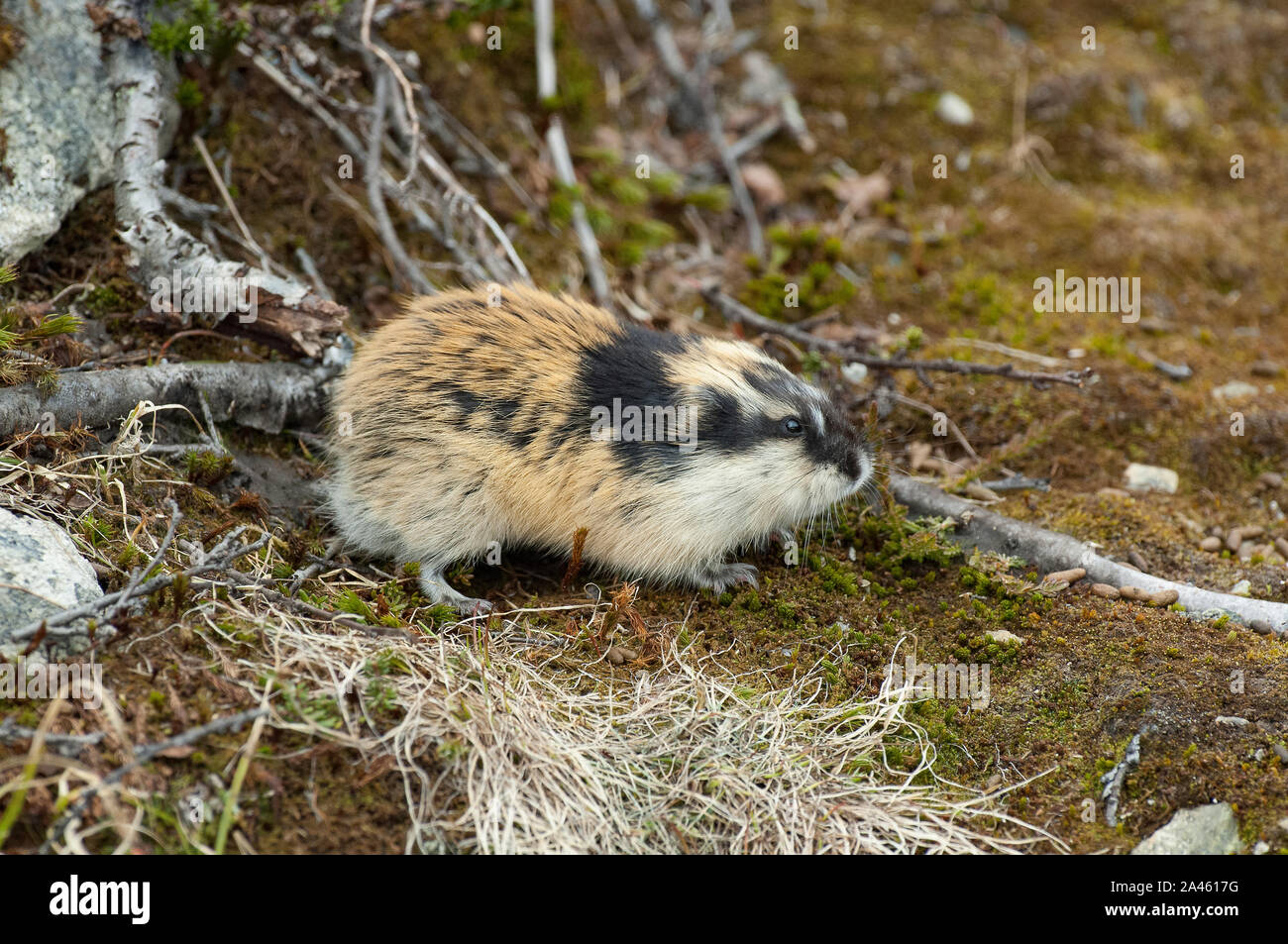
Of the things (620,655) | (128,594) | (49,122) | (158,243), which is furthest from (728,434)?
(49,122)

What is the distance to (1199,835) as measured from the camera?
15.3 ft

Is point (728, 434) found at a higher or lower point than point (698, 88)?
lower

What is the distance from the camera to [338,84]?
25.9 feet

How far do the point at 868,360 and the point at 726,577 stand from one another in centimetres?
215

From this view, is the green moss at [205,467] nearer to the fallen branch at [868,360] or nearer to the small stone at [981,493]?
the fallen branch at [868,360]

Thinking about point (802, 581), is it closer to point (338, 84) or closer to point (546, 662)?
point (546, 662)

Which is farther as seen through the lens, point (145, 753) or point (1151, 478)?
point (1151, 478)

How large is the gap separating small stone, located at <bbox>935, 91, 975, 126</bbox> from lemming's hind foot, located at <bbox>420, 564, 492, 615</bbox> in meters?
6.76

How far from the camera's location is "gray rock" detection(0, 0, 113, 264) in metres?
6.46

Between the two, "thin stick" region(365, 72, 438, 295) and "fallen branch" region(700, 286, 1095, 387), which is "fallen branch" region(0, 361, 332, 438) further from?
"fallen branch" region(700, 286, 1095, 387)

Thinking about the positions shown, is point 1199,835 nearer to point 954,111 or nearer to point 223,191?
point 223,191

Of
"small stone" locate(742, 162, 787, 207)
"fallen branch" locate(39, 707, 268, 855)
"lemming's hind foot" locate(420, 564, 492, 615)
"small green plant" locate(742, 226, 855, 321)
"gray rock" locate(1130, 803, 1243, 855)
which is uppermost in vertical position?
"small stone" locate(742, 162, 787, 207)

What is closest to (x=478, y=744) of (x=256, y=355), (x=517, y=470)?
(x=517, y=470)

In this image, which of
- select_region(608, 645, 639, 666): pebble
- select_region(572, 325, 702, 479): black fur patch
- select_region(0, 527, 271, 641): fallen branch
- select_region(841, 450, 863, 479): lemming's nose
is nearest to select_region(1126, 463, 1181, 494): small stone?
select_region(841, 450, 863, 479): lemming's nose
